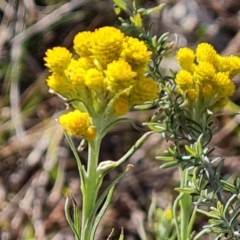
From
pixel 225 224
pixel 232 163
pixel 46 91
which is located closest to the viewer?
pixel 225 224

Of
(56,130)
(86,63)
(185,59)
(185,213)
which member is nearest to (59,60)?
(86,63)

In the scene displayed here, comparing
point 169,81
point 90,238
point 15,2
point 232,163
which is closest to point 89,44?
point 169,81

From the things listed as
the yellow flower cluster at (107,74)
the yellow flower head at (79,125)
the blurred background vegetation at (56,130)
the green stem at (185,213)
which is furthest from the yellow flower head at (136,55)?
the blurred background vegetation at (56,130)

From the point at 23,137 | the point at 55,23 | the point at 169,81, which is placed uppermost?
the point at 169,81

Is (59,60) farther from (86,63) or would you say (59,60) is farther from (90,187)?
(90,187)

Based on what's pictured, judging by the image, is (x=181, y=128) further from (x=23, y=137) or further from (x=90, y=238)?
(x=23, y=137)

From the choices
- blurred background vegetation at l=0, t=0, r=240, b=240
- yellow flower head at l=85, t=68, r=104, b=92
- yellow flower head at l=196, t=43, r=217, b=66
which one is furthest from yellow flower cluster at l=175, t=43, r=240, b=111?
blurred background vegetation at l=0, t=0, r=240, b=240
